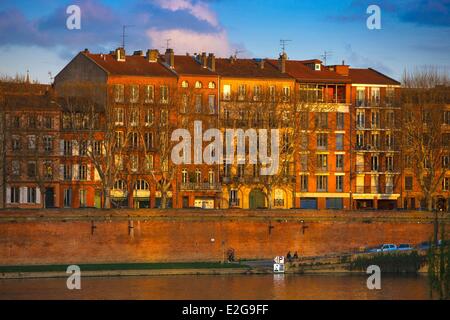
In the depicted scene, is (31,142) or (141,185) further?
(141,185)

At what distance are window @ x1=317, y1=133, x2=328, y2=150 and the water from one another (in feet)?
77.9

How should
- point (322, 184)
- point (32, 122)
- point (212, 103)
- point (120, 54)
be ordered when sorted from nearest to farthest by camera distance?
point (32, 122) → point (120, 54) → point (212, 103) → point (322, 184)

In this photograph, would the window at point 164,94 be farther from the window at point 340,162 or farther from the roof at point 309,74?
the window at point 340,162

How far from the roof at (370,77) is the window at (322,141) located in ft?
14.8

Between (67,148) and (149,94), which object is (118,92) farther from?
(67,148)

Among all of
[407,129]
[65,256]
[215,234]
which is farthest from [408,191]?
[65,256]

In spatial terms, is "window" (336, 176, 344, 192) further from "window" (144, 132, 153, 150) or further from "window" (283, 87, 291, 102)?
"window" (144, 132, 153, 150)

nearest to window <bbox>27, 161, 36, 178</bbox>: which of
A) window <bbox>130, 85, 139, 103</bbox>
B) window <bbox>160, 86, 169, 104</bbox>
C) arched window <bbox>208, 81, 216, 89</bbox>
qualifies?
window <bbox>130, 85, 139, 103</bbox>

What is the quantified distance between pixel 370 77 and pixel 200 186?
15.1 meters

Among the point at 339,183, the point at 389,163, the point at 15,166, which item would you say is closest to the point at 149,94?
the point at 15,166

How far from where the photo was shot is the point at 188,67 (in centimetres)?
9912

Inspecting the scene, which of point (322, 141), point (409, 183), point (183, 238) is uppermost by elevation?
point (322, 141)

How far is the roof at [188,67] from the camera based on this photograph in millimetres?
98062

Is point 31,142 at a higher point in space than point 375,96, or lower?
lower
